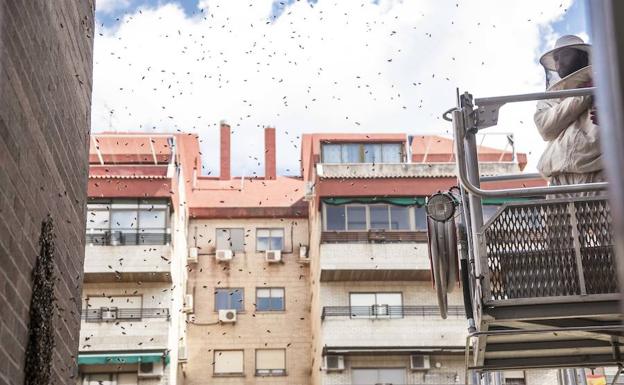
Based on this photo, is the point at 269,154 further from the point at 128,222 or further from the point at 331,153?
the point at 128,222

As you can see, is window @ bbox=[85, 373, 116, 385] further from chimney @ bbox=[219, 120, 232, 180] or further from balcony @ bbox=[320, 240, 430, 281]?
chimney @ bbox=[219, 120, 232, 180]

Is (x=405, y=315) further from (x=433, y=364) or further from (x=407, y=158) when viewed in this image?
(x=407, y=158)

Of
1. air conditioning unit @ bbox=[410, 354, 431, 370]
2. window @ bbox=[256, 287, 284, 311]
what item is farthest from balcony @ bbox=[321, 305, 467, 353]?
window @ bbox=[256, 287, 284, 311]

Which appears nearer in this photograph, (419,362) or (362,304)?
(419,362)

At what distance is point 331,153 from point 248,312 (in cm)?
633

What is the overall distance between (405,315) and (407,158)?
5442 millimetres

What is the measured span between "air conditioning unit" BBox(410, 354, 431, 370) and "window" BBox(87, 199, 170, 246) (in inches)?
324

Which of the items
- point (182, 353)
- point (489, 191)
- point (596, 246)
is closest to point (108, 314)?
point (182, 353)

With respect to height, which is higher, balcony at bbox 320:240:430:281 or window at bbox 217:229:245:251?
window at bbox 217:229:245:251

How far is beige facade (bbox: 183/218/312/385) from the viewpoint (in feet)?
117

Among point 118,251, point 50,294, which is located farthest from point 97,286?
point 50,294

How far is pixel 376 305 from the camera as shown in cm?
3203

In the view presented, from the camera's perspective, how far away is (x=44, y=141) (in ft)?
19.1

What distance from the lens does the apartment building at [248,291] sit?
35.8 metres
